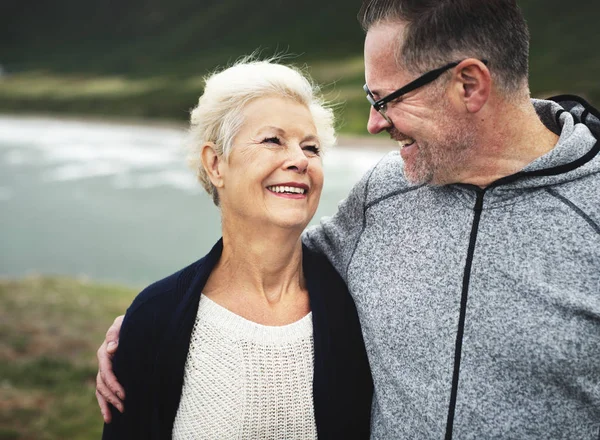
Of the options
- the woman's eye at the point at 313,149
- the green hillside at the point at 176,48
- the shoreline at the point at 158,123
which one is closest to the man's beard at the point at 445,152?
the woman's eye at the point at 313,149

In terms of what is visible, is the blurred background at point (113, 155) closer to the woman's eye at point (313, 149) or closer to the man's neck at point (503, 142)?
the woman's eye at point (313, 149)

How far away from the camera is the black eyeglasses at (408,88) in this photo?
226 cm

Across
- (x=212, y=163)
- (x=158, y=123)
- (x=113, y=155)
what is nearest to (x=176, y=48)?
(x=158, y=123)

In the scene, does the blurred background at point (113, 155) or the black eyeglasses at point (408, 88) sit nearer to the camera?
the black eyeglasses at point (408, 88)

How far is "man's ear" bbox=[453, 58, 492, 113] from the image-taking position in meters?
2.20

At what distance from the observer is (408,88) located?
231 cm

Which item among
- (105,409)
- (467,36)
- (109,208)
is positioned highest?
(109,208)

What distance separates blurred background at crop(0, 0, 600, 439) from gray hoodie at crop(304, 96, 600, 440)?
2.65 feet

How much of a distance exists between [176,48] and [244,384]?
325 ft

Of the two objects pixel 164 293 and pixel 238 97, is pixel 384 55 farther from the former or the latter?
pixel 164 293

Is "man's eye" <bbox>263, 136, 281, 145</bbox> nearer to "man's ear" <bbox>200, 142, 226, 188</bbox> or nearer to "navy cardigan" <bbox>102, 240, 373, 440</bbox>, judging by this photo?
"man's ear" <bbox>200, 142, 226, 188</bbox>

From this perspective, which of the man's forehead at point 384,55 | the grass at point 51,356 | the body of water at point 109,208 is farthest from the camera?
the body of water at point 109,208

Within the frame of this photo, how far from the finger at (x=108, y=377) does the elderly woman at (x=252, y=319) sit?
1.1 inches

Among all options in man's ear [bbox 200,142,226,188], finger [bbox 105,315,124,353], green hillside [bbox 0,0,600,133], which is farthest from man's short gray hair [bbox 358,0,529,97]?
green hillside [bbox 0,0,600,133]
